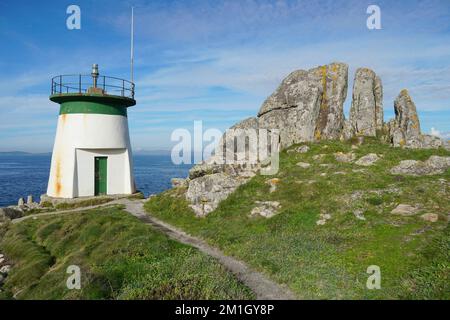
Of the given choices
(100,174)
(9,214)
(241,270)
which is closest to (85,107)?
(100,174)

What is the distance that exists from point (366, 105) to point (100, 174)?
28.7 m

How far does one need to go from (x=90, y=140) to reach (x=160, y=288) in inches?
934

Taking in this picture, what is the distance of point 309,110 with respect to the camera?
108 feet

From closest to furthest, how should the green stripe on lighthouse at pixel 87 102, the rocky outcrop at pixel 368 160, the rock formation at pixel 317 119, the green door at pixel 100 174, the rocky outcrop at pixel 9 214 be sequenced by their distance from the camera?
the rocky outcrop at pixel 368 160 → the rocky outcrop at pixel 9 214 → the rock formation at pixel 317 119 → the green stripe on lighthouse at pixel 87 102 → the green door at pixel 100 174

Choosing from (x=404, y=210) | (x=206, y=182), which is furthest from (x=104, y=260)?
(x=404, y=210)

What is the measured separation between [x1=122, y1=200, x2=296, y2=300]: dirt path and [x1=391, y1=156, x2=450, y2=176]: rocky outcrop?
50.0 ft

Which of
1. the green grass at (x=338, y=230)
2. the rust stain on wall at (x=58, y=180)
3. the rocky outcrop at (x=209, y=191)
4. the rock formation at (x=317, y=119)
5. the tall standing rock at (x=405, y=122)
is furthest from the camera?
the tall standing rock at (x=405, y=122)

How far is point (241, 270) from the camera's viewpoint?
13898 mm

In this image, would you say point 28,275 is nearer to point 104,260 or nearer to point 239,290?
point 104,260

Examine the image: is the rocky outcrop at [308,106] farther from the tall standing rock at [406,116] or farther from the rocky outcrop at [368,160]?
the tall standing rock at [406,116]

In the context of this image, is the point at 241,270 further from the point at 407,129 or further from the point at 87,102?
the point at 407,129

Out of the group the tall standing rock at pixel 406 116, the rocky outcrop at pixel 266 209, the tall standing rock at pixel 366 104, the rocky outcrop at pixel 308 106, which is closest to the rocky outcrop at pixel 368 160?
the rocky outcrop at pixel 308 106

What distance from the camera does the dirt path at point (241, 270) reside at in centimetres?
1161

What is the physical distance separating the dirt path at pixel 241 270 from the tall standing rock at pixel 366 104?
24.1m
